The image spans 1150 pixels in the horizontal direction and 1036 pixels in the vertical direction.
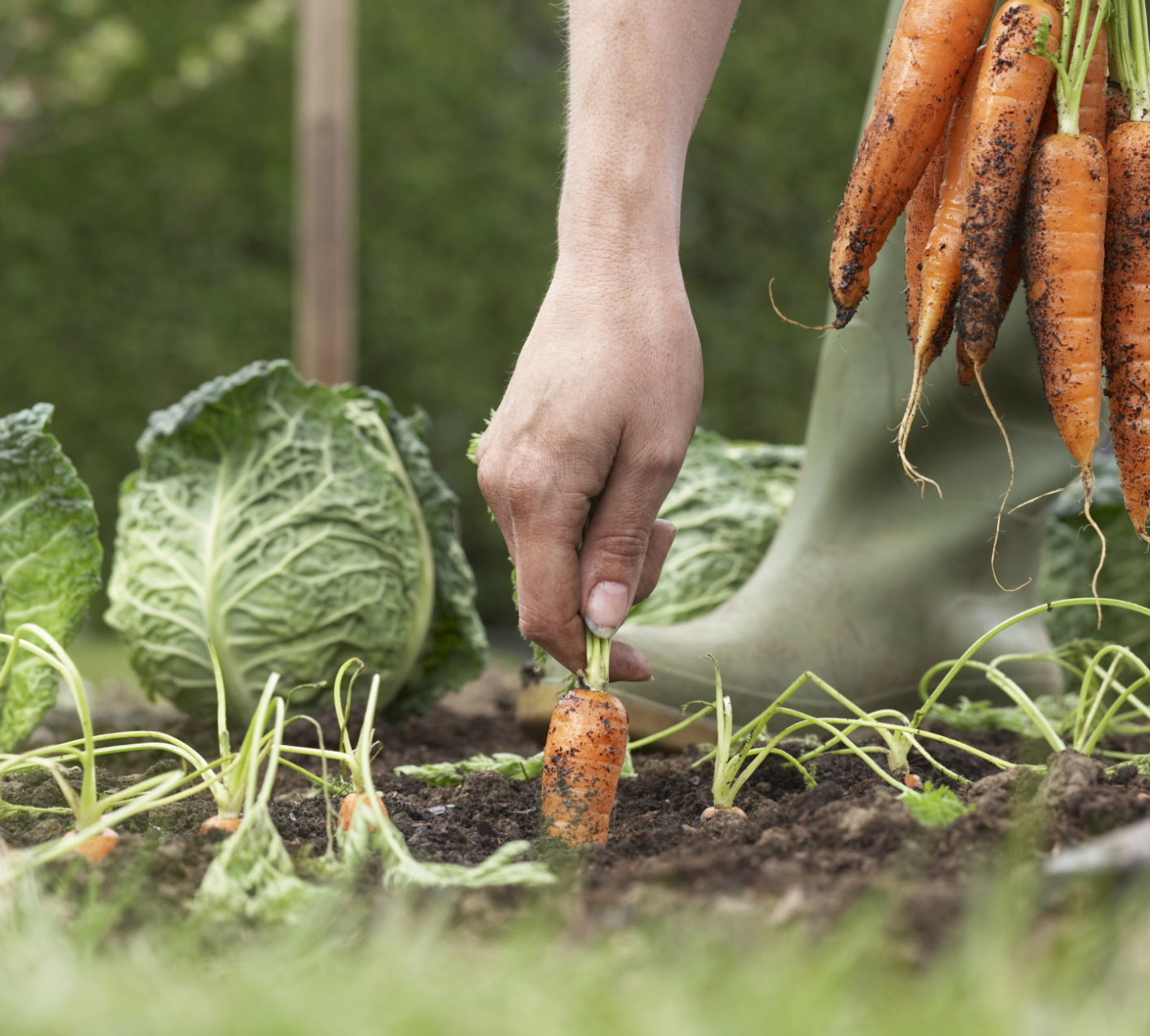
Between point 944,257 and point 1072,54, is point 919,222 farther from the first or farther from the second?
point 1072,54

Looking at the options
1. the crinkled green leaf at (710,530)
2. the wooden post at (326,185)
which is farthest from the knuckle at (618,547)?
the wooden post at (326,185)

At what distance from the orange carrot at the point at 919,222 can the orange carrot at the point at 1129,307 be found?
268mm

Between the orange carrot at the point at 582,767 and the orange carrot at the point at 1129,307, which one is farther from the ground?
the orange carrot at the point at 1129,307

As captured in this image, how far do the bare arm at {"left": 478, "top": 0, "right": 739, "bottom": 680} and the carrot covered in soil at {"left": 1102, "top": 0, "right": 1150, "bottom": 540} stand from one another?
63cm

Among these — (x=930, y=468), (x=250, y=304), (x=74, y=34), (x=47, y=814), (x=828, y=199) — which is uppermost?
(x=74, y=34)

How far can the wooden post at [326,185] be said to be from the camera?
5.15 meters

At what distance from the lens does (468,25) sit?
6.06 meters

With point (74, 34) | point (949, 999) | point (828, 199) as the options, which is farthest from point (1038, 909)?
point (74, 34)

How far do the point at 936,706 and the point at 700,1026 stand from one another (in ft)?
4.58

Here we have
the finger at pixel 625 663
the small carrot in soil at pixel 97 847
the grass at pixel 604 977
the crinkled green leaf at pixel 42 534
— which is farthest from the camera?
the crinkled green leaf at pixel 42 534

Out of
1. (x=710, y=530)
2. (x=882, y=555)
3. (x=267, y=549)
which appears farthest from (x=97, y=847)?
(x=710, y=530)

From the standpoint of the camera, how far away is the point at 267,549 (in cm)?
265

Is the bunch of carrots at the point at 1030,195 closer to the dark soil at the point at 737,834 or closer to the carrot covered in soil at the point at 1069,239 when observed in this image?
the carrot covered in soil at the point at 1069,239

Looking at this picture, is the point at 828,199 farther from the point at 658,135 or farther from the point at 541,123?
the point at 658,135
